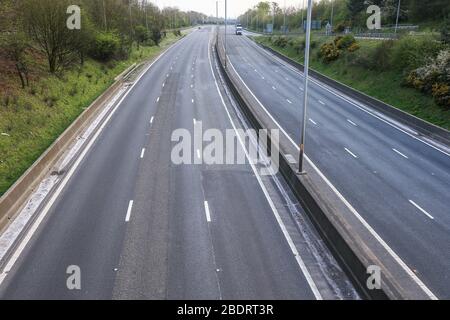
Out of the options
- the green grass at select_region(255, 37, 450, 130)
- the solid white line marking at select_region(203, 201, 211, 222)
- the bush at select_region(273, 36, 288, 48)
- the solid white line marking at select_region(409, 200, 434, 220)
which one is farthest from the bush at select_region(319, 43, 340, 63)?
the solid white line marking at select_region(203, 201, 211, 222)

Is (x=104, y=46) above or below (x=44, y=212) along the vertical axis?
above

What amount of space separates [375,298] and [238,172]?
10.8m

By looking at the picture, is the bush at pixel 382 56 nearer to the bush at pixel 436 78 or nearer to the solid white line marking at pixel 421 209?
the bush at pixel 436 78

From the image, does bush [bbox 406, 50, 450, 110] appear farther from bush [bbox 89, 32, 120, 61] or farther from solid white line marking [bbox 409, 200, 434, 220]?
bush [bbox 89, 32, 120, 61]

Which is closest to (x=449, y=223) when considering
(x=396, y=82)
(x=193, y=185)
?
(x=193, y=185)

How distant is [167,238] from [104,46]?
3714cm

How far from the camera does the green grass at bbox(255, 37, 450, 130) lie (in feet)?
103

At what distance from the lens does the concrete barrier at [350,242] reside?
35.3 feet

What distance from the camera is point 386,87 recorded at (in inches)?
1533

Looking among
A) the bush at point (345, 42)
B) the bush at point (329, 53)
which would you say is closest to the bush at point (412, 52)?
the bush at point (345, 42)

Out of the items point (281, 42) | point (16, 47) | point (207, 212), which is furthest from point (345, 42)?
point (207, 212)

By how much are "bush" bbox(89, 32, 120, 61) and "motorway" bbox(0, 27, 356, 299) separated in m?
25.0

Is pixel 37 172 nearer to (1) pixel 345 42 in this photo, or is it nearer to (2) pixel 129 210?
(2) pixel 129 210

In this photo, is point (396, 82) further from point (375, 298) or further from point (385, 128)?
point (375, 298)
